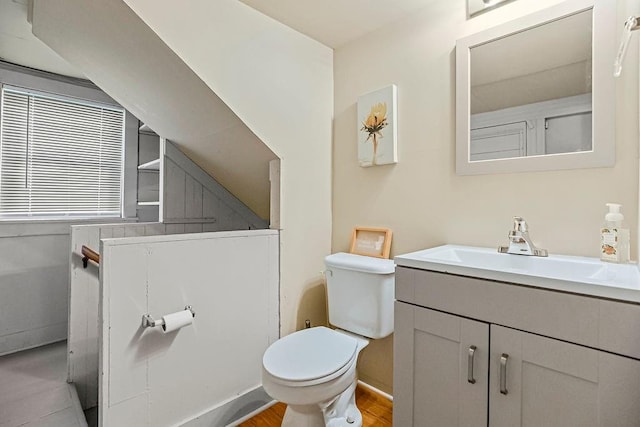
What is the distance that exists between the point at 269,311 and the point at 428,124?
133 cm

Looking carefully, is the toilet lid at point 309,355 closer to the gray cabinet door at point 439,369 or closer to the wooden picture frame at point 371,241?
the gray cabinet door at point 439,369

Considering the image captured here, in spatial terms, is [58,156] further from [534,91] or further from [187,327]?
[534,91]

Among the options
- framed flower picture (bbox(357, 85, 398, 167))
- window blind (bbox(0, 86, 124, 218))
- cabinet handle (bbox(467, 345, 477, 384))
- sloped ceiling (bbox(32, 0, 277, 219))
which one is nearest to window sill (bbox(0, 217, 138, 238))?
window blind (bbox(0, 86, 124, 218))

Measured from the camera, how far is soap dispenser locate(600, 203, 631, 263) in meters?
1.06

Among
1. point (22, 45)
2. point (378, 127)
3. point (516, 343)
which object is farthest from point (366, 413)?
point (22, 45)

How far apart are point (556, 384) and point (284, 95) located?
1696 mm

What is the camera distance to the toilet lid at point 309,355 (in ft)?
3.96

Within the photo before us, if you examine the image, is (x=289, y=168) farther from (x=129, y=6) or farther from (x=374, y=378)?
(x=374, y=378)

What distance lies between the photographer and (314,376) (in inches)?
46.6

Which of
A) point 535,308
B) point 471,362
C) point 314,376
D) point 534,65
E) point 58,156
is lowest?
point 314,376

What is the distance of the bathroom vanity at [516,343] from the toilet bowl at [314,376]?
0.78ft

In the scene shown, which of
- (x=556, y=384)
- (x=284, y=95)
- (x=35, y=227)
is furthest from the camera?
(x=35, y=227)

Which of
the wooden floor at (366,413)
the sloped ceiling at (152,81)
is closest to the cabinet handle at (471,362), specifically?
the wooden floor at (366,413)

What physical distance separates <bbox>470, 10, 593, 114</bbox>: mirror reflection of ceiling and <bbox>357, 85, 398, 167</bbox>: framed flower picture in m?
0.41
